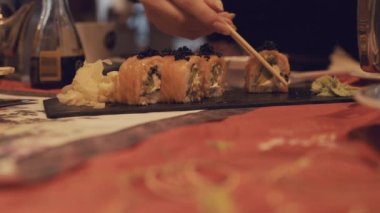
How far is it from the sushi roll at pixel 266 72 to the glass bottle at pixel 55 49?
21.5 inches

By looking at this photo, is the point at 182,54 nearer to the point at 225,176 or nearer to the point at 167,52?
the point at 167,52

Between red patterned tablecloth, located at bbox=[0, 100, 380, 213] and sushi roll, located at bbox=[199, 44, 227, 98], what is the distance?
19.4 inches

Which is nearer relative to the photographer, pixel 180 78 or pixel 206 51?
pixel 180 78

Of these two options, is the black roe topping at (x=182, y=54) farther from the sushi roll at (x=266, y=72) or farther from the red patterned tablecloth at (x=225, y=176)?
the red patterned tablecloth at (x=225, y=176)

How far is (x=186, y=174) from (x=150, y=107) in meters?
0.57

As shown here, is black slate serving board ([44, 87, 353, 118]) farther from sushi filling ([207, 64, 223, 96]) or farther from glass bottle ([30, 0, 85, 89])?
glass bottle ([30, 0, 85, 89])

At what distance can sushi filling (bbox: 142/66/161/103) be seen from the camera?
1272mm

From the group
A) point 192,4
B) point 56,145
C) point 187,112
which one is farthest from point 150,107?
point 56,145

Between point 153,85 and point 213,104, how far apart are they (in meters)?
0.16

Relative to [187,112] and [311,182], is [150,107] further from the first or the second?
[311,182]

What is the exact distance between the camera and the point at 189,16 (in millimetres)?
1423

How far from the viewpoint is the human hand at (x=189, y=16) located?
1.36m

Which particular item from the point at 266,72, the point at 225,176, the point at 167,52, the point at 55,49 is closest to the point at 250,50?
the point at 266,72

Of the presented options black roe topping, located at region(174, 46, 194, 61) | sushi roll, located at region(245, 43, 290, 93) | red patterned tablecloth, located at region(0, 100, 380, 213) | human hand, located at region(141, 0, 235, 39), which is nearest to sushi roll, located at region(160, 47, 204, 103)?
black roe topping, located at region(174, 46, 194, 61)
